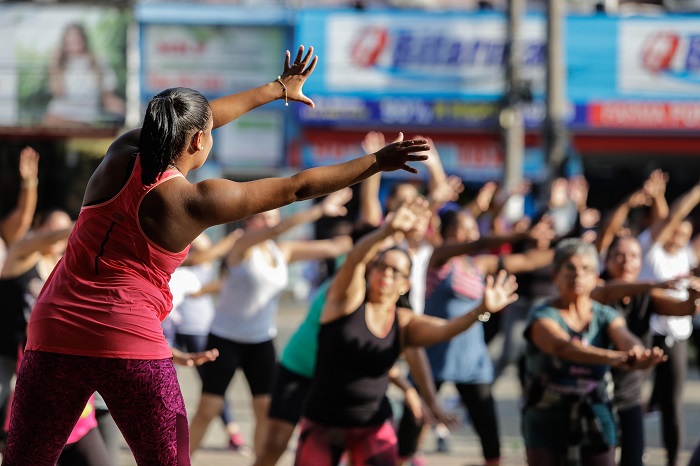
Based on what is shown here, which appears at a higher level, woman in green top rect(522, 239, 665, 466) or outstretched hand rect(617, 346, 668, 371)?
outstretched hand rect(617, 346, 668, 371)

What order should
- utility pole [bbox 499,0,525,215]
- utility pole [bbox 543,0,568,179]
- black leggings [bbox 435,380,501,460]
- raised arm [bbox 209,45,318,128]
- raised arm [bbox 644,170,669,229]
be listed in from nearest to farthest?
raised arm [bbox 209,45,318,128]
black leggings [bbox 435,380,501,460]
raised arm [bbox 644,170,669,229]
utility pole [bbox 543,0,568,179]
utility pole [bbox 499,0,525,215]

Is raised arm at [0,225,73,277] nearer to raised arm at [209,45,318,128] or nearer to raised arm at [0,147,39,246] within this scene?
raised arm at [0,147,39,246]

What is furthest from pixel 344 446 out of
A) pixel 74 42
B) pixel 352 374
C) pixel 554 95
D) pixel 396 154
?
pixel 74 42

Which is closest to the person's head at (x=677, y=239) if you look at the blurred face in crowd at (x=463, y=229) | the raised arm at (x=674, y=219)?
the raised arm at (x=674, y=219)

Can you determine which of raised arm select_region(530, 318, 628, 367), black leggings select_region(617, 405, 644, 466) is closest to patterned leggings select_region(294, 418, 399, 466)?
raised arm select_region(530, 318, 628, 367)

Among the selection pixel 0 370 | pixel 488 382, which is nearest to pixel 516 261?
pixel 488 382

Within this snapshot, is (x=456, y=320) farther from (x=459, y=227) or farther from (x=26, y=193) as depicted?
(x=26, y=193)

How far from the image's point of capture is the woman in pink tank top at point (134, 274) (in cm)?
383

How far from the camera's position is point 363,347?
5844 millimetres

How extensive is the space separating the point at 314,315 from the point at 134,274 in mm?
2530

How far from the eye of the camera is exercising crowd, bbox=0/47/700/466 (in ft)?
12.8

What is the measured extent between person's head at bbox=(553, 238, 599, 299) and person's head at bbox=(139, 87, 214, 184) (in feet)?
8.47

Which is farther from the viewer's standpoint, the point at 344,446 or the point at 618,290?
the point at 618,290

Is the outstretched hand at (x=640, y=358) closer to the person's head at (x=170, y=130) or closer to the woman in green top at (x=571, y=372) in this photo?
the woman in green top at (x=571, y=372)
